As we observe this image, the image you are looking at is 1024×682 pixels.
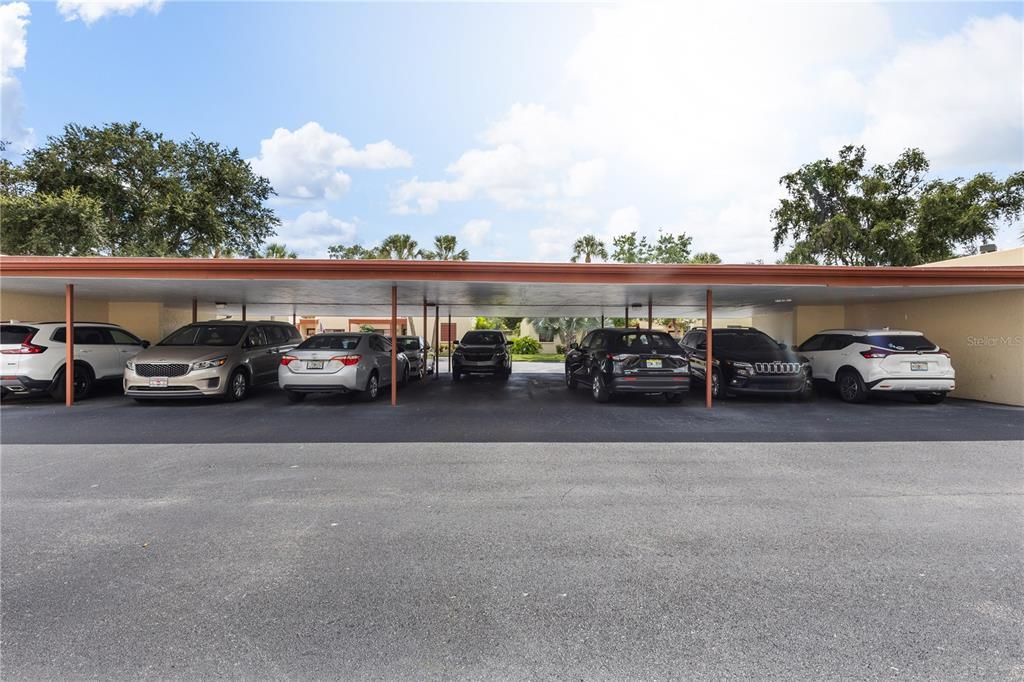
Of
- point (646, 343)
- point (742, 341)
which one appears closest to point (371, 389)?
point (646, 343)

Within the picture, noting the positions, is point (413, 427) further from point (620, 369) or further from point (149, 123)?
point (149, 123)

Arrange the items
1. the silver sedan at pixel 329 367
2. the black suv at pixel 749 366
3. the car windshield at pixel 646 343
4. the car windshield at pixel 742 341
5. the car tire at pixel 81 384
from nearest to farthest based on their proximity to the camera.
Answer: the silver sedan at pixel 329 367 → the car windshield at pixel 646 343 → the black suv at pixel 749 366 → the car tire at pixel 81 384 → the car windshield at pixel 742 341

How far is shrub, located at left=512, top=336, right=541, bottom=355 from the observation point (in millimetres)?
36719

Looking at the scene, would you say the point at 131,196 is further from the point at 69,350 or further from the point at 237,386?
the point at 237,386

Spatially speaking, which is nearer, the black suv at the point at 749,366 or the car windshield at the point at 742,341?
the black suv at the point at 749,366

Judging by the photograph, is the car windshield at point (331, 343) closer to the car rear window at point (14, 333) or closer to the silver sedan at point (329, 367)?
the silver sedan at point (329, 367)

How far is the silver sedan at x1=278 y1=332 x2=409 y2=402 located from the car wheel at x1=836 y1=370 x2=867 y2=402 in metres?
9.97

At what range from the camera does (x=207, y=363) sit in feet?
37.1

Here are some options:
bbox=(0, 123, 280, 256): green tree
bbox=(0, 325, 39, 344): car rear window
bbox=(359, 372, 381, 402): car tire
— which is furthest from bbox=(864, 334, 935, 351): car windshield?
bbox=(0, 123, 280, 256): green tree

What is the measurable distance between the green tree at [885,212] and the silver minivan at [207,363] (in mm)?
26803

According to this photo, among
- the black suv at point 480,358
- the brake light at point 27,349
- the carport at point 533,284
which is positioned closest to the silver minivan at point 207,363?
the carport at point 533,284

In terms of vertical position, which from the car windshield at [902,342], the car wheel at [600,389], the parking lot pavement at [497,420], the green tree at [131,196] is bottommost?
the parking lot pavement at [497,420]

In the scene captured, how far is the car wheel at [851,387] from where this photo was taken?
11.8 m

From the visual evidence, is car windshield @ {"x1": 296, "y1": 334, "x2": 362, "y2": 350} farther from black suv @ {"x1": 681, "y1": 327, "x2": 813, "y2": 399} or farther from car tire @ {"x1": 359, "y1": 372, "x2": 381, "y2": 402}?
black suv @ {"x1": 681, "y1": 327, "x2": 813, "y2": 399}
